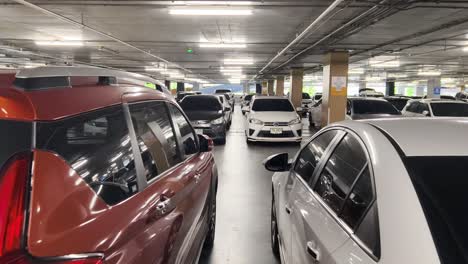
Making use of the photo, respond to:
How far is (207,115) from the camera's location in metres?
12.5

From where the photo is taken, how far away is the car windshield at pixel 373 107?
12.1 metres

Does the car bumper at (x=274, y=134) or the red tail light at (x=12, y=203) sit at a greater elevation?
the red tail light at (x=12, y=203)

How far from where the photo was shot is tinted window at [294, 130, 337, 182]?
275 cm

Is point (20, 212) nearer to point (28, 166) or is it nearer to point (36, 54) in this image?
point (28, 166)

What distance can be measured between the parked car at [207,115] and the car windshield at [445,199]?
9.65 meters

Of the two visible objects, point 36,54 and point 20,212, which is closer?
point 20,212

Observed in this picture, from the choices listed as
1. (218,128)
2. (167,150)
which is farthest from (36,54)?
(167,150)

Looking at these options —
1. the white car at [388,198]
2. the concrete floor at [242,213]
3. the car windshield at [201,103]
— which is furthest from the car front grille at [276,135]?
the white car at [388,198]

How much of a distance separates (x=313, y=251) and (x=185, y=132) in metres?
1.71

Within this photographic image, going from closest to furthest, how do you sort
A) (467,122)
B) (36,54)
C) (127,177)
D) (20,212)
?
(20,212)
(127,177)
(467,122)
(36,54)

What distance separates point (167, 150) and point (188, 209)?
1.36 ft

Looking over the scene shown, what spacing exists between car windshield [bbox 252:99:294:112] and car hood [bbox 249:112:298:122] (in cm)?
56

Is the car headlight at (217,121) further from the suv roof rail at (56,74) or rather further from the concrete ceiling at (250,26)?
the suv roof rail at (56,74)

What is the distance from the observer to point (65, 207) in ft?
4.41
